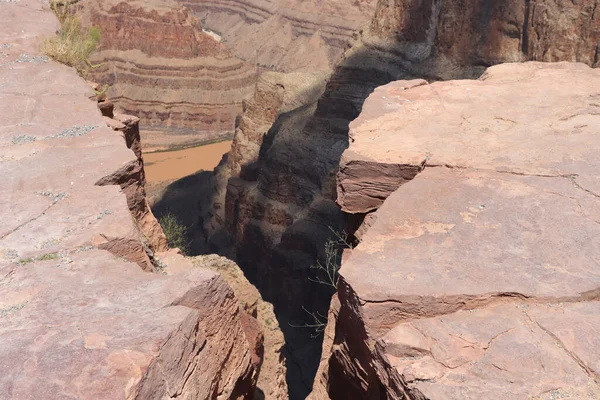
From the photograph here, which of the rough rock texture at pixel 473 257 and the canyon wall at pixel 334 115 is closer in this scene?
the rough rock texture at pixel 473 257

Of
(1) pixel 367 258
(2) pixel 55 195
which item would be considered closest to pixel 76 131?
(2) pixel 55 195

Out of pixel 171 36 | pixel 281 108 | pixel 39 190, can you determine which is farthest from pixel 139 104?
pixel 39 190

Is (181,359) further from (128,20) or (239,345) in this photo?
(128,20)

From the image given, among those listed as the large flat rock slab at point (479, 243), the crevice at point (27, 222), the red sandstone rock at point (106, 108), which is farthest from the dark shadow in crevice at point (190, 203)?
the large flat rock slab at point (479, 243)

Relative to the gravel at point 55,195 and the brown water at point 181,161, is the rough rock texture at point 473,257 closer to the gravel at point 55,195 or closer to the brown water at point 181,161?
the gravel at point 55,195

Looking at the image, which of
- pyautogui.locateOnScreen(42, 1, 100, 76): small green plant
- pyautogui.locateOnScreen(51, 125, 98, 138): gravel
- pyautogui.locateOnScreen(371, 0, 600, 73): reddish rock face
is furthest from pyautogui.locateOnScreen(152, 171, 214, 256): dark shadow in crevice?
pyautogui.locateOnScreen(51, 125, 98, 138): gravel

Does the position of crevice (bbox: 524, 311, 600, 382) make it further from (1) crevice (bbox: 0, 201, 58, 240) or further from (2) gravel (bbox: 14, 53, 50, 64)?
(2) gravel (bbox: 14, 53, 50, 64)

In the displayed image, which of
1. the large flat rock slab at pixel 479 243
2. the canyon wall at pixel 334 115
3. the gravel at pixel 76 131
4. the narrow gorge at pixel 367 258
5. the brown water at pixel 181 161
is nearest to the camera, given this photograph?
the narrow gorge at pixel 367 258
